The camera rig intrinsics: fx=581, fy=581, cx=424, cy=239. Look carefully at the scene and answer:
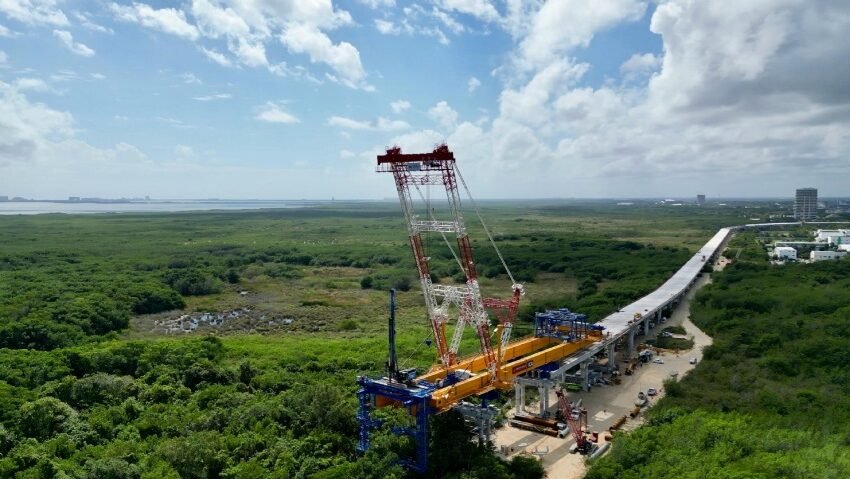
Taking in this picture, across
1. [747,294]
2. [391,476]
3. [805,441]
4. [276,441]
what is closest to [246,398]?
[276,441]

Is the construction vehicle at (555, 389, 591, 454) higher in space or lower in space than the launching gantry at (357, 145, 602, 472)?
lower

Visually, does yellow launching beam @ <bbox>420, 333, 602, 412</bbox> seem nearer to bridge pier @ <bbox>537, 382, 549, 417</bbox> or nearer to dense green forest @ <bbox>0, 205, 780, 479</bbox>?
bridge pier @ <bbox>537, 382, 549, 417</bbox>

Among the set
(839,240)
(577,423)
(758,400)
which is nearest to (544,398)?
(577,423)

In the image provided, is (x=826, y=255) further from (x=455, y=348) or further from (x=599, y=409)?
(x=455, y=348)

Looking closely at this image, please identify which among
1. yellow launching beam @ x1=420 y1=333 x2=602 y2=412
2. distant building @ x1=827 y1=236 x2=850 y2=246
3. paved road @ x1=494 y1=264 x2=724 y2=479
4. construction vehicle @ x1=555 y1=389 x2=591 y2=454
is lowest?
paved road @ x1=494 y1=264 x2=724 y2=479

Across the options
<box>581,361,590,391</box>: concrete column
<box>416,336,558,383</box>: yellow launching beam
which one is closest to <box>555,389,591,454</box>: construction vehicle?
<box>416,336,558,383</box>: yellow launching beam

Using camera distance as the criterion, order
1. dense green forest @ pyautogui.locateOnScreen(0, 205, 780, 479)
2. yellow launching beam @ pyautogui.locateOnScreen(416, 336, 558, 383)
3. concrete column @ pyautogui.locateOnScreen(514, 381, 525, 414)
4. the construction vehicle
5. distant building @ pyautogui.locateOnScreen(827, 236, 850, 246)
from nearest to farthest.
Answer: dense green forest @ pyautogui.locateOnScreen(0, 205, 780, 479), the construction vehicle, yellow launching beam @ pyautogui.locateOnScreen(416, 336, 558, 383), concrete column @ pyautogui.locateOnScreen(514, 381, 525, 414), distant building @ pyautogui.locateOnScreen(827, 236, 850, 246)

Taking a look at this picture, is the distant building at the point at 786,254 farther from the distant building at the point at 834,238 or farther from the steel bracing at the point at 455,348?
the steel bracing at the point at 455,348
